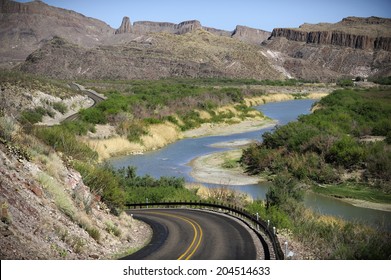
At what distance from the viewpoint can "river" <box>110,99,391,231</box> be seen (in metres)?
32.0

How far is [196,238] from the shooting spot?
65.2 ft

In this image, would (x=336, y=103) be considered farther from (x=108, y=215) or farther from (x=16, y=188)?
(x=16, y=188)

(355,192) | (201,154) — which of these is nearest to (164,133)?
(201,154)

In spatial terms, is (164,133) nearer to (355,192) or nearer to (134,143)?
(134,143)

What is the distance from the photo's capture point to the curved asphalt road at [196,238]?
16.8 m

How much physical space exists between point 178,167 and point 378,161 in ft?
66.4

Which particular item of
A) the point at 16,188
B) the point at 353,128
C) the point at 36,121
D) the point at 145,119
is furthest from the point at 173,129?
the point at 16,188

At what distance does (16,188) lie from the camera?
49.4 feet

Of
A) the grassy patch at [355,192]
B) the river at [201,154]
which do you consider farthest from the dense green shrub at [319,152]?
the river at [201,154]

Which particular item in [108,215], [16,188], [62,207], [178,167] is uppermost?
[16,188]

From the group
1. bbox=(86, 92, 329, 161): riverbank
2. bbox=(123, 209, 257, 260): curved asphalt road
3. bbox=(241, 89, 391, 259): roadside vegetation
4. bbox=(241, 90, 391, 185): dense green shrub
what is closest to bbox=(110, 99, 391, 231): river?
bbox=(86, 92, 329, 161): riverbank

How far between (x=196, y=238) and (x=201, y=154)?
37741 mm

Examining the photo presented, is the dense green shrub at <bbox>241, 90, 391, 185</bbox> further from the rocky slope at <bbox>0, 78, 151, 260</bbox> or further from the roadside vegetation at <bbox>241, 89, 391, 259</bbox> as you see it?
the rocky slope at <bbox>0, 78, 151, 260</bbox>
